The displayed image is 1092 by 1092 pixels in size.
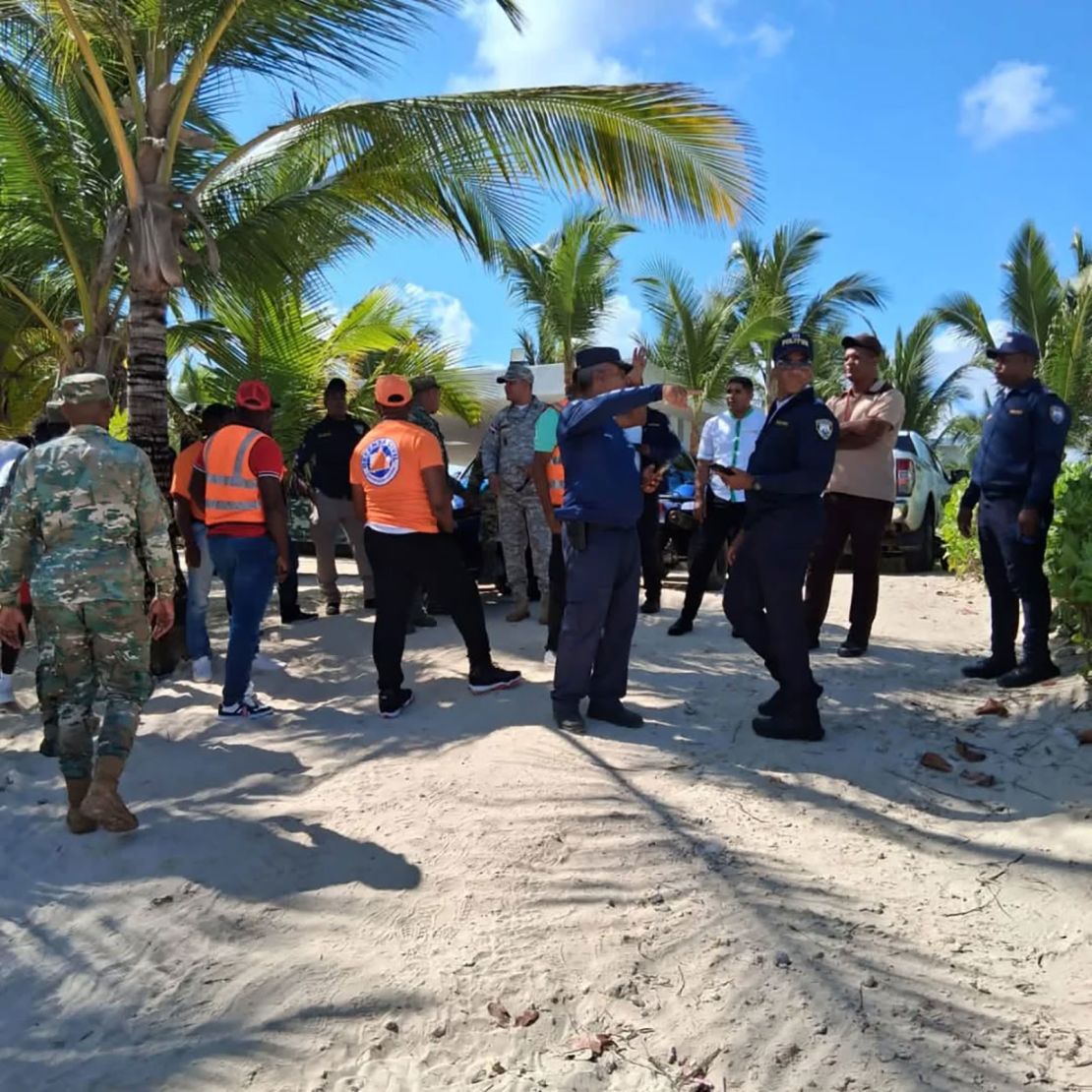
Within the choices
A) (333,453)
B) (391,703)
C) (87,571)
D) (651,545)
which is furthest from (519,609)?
(87,571)

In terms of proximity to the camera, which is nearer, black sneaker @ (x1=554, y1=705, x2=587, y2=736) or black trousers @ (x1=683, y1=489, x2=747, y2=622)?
black sneaker @ (x1=554, y1=705, x2=587, y2=736)

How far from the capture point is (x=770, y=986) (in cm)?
299

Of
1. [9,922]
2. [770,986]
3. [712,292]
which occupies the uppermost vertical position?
[712,292]

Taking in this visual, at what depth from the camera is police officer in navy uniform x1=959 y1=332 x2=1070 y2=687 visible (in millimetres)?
5352

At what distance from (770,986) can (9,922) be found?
2.61 m

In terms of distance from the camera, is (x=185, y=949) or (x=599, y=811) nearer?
(x=185, y=949)

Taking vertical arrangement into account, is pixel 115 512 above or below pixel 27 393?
below

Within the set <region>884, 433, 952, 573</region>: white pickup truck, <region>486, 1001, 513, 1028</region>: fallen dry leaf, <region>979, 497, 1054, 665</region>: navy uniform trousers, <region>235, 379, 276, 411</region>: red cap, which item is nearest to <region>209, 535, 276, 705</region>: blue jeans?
<region>235, 379, 276, 411</region>: red cap

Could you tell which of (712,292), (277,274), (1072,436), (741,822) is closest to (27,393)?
(277,274)

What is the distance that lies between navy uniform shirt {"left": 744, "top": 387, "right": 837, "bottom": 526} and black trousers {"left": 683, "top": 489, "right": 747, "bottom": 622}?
206 cm

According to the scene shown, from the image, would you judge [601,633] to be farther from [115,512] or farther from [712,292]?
[712,292]

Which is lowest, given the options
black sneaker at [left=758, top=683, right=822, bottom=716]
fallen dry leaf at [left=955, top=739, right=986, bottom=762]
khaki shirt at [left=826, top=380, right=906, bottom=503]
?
fallen dry leaf at [left=955, top=739, right=986, bottom=762]

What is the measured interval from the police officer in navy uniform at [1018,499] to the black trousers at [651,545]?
7.22ft

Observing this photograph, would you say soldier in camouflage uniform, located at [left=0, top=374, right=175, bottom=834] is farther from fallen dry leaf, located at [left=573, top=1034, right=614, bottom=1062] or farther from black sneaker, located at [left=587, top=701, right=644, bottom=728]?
fallen dry leaf, located at [left=573, top=1034, right=614, bottom=1062]
